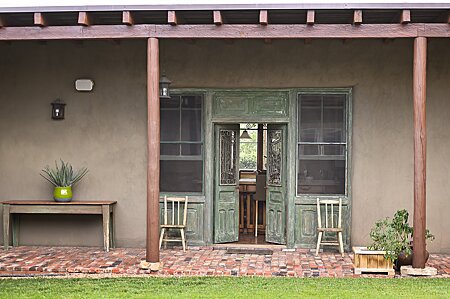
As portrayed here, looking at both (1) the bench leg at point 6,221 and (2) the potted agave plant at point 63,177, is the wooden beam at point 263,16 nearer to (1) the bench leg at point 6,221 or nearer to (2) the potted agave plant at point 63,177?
(2) the potted agave plant at point 63,177

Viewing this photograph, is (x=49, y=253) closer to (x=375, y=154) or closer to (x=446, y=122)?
(x=375, y=154)

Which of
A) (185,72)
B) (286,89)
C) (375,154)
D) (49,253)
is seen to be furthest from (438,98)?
(49,253)

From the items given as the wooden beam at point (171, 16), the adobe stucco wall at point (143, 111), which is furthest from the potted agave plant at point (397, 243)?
the wooden beam at point (171, 16)

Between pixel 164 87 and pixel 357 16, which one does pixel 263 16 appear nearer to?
pixel 357 16

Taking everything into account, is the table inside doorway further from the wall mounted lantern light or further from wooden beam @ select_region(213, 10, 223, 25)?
wooden beam @ select_region(213, 10, 223, 25)

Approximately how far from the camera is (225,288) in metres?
6.77

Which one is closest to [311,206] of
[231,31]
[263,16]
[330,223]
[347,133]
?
[330,223]

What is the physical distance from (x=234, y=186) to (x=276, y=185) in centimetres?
58

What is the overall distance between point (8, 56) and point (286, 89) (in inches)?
151

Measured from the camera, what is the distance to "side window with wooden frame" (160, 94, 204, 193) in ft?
30.6

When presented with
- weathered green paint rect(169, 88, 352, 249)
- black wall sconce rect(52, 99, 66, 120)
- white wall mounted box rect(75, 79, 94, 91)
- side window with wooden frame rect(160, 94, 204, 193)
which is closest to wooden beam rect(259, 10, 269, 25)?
weathered green paint rect(169, 88, 352, 249)

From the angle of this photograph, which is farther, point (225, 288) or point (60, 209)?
point (60, 209)

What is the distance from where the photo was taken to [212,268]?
7793 mm

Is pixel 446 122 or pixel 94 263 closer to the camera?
pixel 94 263
